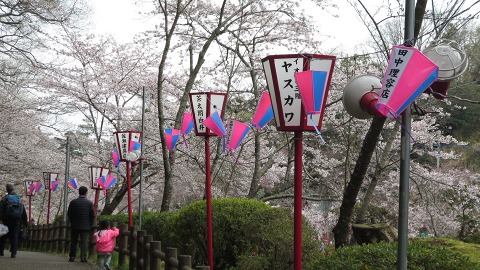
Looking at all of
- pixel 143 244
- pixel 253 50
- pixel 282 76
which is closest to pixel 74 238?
pixel 143 244

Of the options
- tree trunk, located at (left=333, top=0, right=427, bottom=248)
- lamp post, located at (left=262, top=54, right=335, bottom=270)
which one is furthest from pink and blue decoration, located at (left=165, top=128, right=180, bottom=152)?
lamp post, located at (left=262, top=54, right=335, bottom=270)

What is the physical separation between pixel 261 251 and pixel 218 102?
241 cm

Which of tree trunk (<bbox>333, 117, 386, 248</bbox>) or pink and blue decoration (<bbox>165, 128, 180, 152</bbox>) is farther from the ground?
pink and blue decoration (<bbox>165, 128, 180, 152</bbox>)

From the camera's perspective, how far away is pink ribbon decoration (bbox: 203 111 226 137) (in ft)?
26.9

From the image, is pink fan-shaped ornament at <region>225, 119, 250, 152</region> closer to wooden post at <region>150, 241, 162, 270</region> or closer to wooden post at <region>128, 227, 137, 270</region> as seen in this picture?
wooden post at <region>150, 241, 162, 270</region>

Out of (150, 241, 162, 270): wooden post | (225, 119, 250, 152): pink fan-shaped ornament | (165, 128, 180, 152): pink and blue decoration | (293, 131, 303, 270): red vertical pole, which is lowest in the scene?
(150, 241, 162, 270): wooden post

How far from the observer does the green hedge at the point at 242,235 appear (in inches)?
298

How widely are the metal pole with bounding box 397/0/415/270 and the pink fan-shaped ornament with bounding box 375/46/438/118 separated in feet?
0.51

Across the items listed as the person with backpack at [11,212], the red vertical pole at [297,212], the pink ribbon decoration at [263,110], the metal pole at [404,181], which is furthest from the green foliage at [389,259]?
the person with backpack at [11,212]

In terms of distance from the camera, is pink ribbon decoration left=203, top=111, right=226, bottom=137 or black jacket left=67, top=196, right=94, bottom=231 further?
black jacket left=67, top=196, right=94, bottom=231

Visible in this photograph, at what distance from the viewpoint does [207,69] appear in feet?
59.2

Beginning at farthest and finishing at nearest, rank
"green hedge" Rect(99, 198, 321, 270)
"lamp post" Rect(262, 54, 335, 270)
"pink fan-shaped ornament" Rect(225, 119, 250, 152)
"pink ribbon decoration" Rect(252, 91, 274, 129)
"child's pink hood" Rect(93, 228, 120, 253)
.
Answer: "child's pink hood" Rect(93, 228, 120, 253), "pink fan-shaped ornament" Rect(225, 119, 250, 152), "green hedge" Rect(99, 198, 321, 270), "pink ribbon decoration" Rect(252, 91, 274, 129), "lamp post" Rect(262, 54, 335, 270)

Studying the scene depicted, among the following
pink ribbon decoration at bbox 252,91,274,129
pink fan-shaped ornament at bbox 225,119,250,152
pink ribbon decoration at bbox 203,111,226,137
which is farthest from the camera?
pink fan-shaped ornament at bbox 225,119,250,152

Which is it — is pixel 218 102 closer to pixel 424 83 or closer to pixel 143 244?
pixel 143 244
